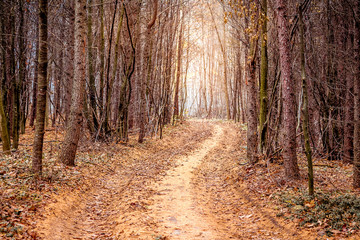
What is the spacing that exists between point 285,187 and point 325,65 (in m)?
7.04

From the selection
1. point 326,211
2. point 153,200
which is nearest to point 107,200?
point 153,200

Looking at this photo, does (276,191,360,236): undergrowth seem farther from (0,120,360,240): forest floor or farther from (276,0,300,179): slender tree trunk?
(276,0,300,179): slender tree trunk

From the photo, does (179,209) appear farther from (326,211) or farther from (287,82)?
(287,82)

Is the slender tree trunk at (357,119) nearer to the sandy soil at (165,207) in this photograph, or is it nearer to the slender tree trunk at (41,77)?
the sandy soil at (165,207)

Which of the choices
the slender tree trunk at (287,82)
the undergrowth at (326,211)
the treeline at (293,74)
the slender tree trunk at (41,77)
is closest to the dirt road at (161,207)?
the undergrowth at (326,211)

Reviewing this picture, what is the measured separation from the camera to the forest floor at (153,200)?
4.71 metres

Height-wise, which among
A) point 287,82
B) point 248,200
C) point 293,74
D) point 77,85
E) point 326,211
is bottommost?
point 248,200

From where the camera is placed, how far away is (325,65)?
11172 mm

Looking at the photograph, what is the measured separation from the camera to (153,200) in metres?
6.59

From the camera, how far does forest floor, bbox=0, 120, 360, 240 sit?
471 centimetres

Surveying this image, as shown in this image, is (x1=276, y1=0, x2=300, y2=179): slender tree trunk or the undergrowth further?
(x1=276, y1=0, x2=300, y2=179): slender tree trunk

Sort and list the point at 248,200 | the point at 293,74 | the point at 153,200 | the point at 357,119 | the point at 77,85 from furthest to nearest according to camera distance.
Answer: the point at 293,74, the point at 77,85, the point at 248,200, the point at 153,200, the point at 357,119

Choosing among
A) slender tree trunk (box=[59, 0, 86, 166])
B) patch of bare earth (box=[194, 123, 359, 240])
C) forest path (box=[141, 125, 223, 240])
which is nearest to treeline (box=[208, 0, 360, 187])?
patch of bare earth (box=[194, 123, 359, 240])

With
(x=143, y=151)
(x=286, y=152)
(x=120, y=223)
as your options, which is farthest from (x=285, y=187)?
(x=143, y=151)
